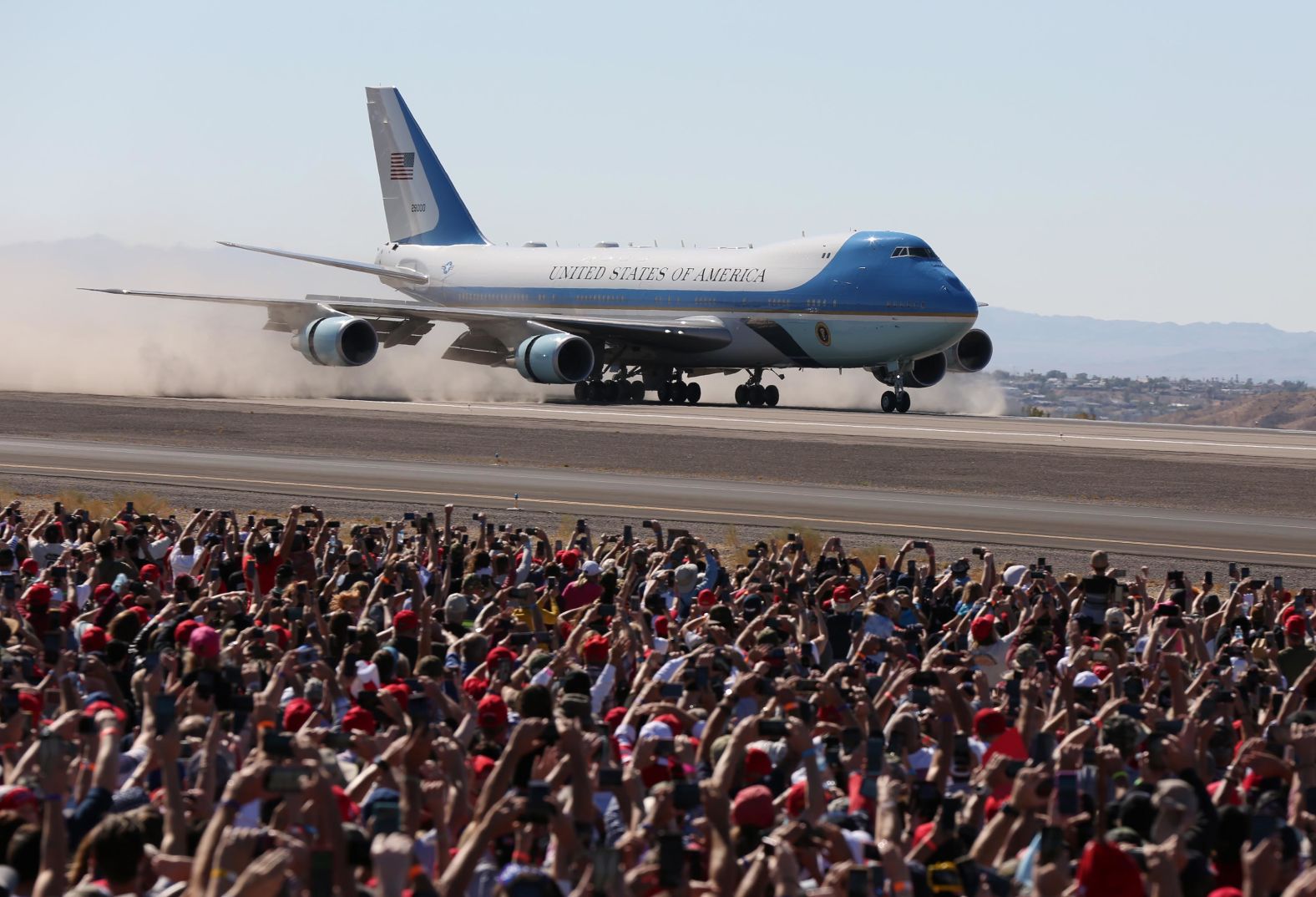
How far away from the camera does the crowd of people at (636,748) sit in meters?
5.59

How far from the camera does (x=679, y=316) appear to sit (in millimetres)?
55781

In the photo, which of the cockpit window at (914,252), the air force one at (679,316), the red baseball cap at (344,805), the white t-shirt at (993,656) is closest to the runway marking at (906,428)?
the air force one at (679,316)

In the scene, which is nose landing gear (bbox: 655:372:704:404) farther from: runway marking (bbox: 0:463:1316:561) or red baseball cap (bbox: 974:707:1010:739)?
red baseball cap (bbox: 974:707:1010:739)

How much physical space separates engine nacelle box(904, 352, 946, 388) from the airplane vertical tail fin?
20.1 metres

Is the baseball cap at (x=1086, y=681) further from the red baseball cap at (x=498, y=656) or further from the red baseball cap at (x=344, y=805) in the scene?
the red baseball cap at (x=344, y=805)

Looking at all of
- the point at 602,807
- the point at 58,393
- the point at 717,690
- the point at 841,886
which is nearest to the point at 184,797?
the point at 602,807

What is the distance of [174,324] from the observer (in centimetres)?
6800

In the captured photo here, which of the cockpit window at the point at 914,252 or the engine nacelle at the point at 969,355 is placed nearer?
the cockpit window at the point at 914,252

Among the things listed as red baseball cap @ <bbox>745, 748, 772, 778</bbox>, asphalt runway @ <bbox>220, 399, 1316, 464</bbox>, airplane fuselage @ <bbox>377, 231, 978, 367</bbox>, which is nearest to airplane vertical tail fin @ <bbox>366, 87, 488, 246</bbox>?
airplane fuselage @ <bbox>377, 231, 978, 367</bbox>

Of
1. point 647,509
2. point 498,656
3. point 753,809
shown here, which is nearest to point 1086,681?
point 498,656

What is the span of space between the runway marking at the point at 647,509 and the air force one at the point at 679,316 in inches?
772

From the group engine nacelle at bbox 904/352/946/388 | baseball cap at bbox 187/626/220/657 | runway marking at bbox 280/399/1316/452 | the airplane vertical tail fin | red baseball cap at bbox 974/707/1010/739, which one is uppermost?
the airplane vertical tail fin

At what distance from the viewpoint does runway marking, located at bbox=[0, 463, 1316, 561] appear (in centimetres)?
2494

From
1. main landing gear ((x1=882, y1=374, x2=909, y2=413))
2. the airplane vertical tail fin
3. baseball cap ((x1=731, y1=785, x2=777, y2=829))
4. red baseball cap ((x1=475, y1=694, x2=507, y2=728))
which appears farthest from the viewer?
the airplane vertical tail fin
